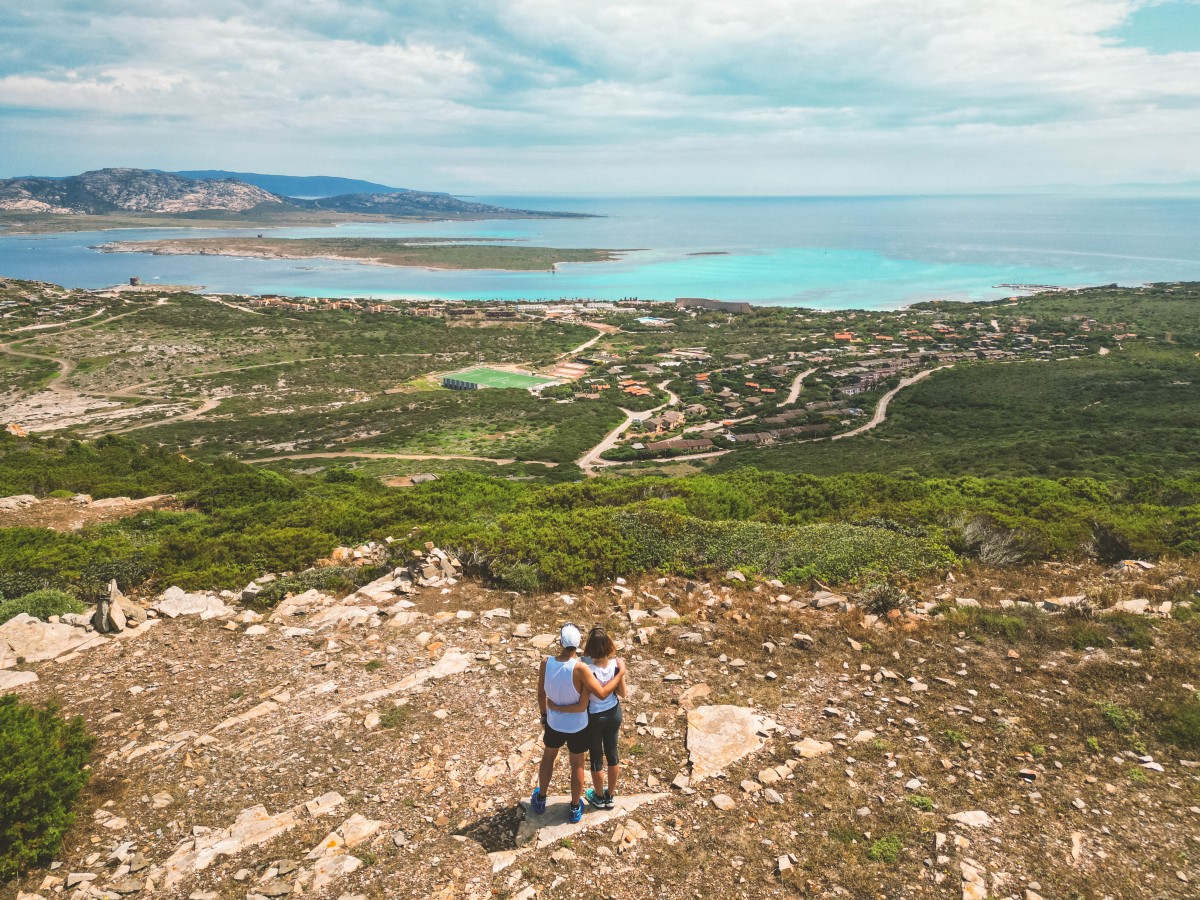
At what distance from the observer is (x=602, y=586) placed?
31.0ft

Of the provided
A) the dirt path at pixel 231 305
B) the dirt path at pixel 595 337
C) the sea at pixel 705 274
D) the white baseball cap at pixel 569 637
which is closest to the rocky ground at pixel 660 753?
the white baseball cap at pixel 569 637

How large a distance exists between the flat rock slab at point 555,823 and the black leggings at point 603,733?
15.9 inches

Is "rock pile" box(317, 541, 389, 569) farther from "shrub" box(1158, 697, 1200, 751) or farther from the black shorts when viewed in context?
"shrub" box(1158, 697, 1200, 751)

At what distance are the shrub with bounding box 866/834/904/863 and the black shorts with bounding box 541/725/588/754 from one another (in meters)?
2.30

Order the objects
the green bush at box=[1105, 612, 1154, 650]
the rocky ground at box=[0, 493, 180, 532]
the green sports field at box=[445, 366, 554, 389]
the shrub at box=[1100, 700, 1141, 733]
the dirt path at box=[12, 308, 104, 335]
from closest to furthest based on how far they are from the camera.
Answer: the shrub at box=[1100, 700, 1141, 733]
the green bush at box=[1105, 612, 1154, 650]
the rocky ground at box=[0, 493, 180, 532]
the green sports field at box=[445, 366, 554, 389]
the dirt path at box=[12, 308, 104, 335]

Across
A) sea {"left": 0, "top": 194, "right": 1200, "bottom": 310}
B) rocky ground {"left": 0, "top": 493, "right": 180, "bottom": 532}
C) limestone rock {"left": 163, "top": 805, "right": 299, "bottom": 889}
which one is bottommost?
rocky ground {"left": 0, "top": 493, "right": 180, "bottom": 532}

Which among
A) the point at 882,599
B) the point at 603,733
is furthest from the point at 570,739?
the point at 882,599

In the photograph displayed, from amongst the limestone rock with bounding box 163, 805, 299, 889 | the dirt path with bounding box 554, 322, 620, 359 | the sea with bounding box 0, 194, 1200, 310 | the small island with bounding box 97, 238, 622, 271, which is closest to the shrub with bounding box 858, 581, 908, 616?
the limestone rock with bounding box 163, 805, 299, 889

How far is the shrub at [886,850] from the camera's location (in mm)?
4609

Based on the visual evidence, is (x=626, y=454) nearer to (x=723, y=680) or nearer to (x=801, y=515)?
(x=801, y=515)

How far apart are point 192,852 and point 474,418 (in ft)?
159

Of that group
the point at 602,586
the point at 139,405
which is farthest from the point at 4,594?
the point at 139,405

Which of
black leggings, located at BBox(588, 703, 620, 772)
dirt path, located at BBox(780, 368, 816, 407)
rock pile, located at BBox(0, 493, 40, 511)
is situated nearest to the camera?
black leggings, located at BBox(588, 703, 620, 772)

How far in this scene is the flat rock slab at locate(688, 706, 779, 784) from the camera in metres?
5.68
